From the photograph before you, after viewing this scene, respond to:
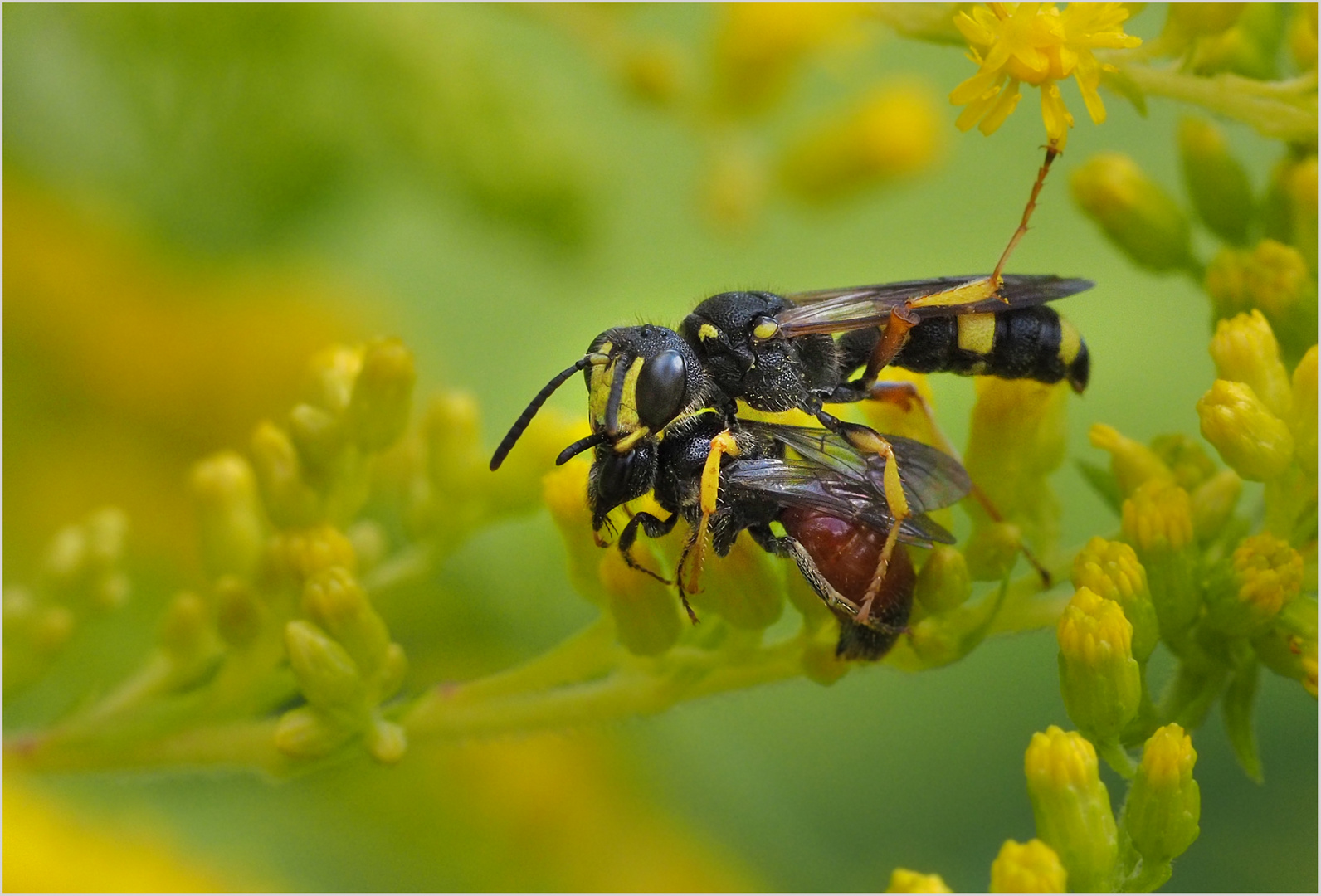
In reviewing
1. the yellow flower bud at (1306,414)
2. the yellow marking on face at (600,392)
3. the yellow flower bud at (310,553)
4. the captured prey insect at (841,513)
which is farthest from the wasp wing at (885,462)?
the yellow flower bud at (310,553)

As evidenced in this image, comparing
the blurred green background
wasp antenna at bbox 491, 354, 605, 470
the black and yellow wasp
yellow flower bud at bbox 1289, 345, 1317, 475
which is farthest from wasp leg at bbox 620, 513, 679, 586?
the blurred green background

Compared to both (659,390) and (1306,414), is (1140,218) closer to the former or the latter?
(1306,414)

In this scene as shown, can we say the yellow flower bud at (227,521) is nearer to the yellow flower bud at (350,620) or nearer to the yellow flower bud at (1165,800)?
the yellow flower bud at (350,620)

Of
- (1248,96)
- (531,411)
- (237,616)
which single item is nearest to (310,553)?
(237,616)

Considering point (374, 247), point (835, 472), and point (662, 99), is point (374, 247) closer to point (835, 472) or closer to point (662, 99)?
point (662, 99)

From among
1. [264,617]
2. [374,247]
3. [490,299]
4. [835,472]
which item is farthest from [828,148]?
[264,617]
